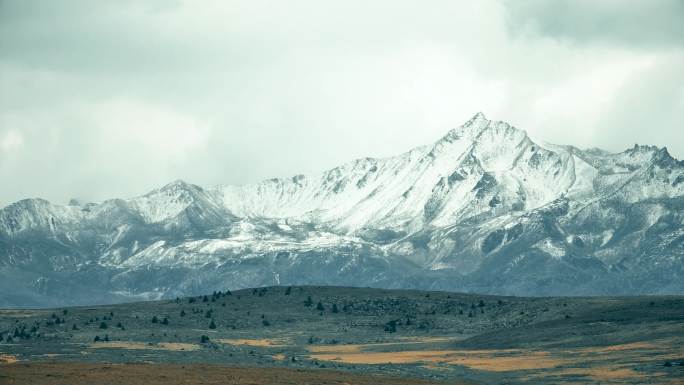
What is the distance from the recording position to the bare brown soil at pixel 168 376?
457 ft

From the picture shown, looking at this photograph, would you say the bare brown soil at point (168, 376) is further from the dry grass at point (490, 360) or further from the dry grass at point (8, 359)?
the dry grass at point (490, 360)

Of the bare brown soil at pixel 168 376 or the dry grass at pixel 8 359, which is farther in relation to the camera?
the dry grass at pixel 8 359

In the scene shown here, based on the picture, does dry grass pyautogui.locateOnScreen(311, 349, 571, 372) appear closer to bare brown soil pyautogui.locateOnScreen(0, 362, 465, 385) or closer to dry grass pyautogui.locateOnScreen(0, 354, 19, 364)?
bare brown soil pyautogui.locateOnScreen(0, 362, 465, 385)

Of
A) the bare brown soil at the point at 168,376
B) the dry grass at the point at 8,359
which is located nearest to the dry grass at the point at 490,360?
the bare brown soil at the point at 168,376

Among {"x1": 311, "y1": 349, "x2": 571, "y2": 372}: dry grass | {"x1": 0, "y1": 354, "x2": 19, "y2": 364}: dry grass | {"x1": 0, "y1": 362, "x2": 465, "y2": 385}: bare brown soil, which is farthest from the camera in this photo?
{"x1": 311, "y1": 349, "x2": 571, "y2": 372}: dry grass

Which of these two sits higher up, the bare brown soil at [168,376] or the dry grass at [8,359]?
the dry grass at [8,359]

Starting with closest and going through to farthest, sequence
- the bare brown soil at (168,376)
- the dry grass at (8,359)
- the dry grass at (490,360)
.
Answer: the bare brown soil at (168,376), the dry grass at (8,359), the dry grass at (490,360)

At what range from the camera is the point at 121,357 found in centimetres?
18700

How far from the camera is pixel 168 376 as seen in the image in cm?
14538

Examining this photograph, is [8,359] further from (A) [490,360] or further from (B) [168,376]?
(A) [490,360]

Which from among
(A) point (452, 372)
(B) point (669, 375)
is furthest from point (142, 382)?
(B) point (669, 375)

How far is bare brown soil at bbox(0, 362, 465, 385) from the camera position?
139250mm

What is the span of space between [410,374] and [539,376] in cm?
1645

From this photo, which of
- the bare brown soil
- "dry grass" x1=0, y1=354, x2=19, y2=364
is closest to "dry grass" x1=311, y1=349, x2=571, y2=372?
the bare brown soil
